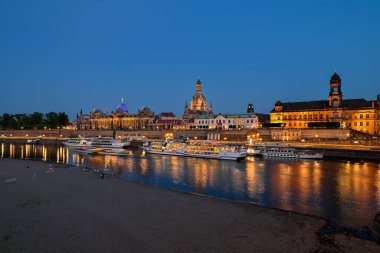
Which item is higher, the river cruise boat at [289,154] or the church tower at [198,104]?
the church tower at [198,104]

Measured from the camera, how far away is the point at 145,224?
741 inches

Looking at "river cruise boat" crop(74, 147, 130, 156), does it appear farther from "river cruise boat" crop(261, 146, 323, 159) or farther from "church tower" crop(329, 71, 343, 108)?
"church tower" crop(329, 71, 343, 108)

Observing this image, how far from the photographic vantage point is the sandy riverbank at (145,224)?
15586 millimetres

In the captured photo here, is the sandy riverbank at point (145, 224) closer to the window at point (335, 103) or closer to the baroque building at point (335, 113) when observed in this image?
the baroque building at point (335, 113)

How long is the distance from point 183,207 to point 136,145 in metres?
82.2

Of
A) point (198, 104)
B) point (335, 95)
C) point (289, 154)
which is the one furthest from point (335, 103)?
point (198, 104)

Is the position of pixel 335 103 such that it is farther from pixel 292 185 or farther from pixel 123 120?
pixel 123 120

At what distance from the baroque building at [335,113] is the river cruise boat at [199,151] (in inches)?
1806

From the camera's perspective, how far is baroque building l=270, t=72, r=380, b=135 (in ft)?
306

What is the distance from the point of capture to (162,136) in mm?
124625

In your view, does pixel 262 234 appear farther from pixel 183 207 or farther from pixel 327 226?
pixel 183 207

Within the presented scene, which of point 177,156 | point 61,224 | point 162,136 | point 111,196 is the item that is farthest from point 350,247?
point 162,136

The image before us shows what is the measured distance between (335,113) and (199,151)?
58111 millimetres

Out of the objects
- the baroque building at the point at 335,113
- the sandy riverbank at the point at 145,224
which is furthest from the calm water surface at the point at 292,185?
the baroque building at the point at 335,113
